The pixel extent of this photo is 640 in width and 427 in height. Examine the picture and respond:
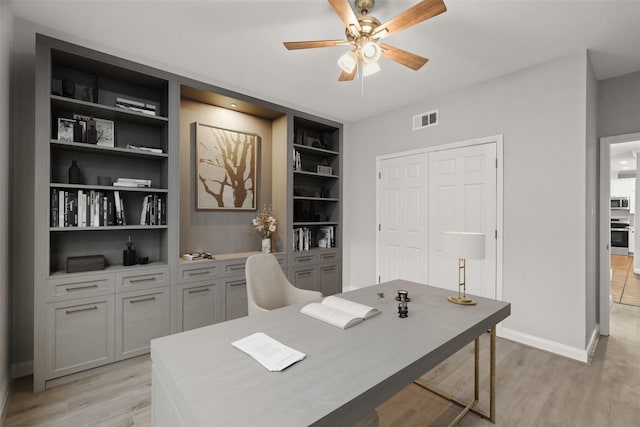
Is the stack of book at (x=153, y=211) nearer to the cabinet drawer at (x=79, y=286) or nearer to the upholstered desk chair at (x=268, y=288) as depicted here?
the cabinet drawer at (x=79, y=286)

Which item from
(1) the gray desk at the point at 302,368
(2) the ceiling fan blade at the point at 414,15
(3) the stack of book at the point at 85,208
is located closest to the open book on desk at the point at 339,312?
(1) the gray desk at the point at 302,368

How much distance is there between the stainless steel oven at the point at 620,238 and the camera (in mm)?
9039

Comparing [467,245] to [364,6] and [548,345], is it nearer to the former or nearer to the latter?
[364,6]

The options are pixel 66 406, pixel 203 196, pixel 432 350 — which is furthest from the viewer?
pixel 203 196

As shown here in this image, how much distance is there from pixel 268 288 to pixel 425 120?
2861 millimetres

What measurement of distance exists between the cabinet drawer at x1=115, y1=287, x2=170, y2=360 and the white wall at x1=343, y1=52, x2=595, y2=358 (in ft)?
11.3

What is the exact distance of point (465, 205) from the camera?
11.3ft

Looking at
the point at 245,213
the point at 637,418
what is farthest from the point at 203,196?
the point at 637,418

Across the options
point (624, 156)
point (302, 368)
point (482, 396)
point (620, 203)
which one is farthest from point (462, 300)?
point (620, 203)

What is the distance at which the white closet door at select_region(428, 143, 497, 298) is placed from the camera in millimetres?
3258

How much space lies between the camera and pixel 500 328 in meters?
3.17

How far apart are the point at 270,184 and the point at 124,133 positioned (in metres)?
1.75

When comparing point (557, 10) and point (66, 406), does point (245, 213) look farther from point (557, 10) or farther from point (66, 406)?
point (557, 10)

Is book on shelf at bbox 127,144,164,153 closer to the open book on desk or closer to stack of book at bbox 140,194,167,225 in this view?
stack of book at bbox 140,194,167,225
